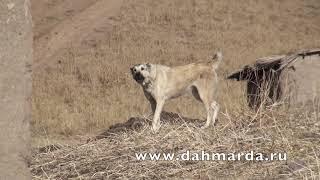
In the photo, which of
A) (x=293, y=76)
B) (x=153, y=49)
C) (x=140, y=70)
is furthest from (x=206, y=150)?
(x=153, y=49)

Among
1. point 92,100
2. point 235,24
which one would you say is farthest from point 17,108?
point 235,24

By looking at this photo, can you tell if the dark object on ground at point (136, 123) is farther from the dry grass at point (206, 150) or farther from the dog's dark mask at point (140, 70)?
the dry grass at point (206, 150)

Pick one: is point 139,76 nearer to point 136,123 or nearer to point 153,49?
point 136,123

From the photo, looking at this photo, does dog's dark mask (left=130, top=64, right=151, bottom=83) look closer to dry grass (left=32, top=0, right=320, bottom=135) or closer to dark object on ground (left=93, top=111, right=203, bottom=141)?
dark object on ground (left=93, top=111, right=203, bottom=141)

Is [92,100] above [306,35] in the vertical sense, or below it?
below

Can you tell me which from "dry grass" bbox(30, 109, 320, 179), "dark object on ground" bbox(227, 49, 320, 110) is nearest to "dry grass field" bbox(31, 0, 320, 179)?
"dry grass" bbox(30, 109, 320, 179)

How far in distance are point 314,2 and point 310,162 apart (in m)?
17.7

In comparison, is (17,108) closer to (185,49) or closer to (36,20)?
(185,49)

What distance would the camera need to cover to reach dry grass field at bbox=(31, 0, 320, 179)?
Answer: 6465 millimetres

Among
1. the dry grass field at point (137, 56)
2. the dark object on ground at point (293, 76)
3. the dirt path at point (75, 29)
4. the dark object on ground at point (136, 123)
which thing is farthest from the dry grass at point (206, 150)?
the dirt path at point (75, 29)

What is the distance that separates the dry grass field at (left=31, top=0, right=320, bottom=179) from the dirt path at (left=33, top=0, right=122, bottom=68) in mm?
47

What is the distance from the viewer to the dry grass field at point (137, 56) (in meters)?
6.46

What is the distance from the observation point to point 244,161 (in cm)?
549

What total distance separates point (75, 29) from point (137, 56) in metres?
3.55
